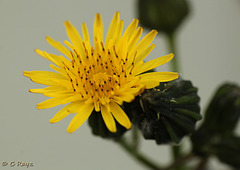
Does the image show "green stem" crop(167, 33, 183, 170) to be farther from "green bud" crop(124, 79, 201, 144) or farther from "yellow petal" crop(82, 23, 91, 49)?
"yellow petal" crop(82, 23, 91, 49)

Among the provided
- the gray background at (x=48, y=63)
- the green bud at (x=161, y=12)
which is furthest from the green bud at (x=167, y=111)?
the green bud at (x=161, y=12)

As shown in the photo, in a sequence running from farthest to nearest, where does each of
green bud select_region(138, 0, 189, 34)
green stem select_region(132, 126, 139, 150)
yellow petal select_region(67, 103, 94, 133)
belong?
green bud select_region(138, 0, 189, 34), green stem select_region(132, 126, 139, 150), yellow petal select_region(67, 103, 94, 133)

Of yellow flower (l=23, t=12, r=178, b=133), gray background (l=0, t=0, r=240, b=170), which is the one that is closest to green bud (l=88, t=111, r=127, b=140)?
yellow flower (l=23, t=12, r=178, b=133)

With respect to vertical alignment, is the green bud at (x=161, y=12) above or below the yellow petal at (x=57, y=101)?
above

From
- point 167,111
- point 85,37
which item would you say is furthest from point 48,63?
point 167,111

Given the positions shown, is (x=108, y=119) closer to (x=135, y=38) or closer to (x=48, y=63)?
(x=135, y=38)

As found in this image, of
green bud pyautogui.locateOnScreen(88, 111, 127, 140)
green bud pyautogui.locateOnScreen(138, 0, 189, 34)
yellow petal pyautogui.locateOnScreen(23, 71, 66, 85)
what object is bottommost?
green bud pyautogui.locateOnScreen(88, 111, 127, 140)

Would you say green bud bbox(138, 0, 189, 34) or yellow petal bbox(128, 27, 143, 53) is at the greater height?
green bud bbox(138, 0, 189, 34)

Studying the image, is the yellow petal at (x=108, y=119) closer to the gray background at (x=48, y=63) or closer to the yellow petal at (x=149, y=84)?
the yellow petal at (x=149, y=84)
